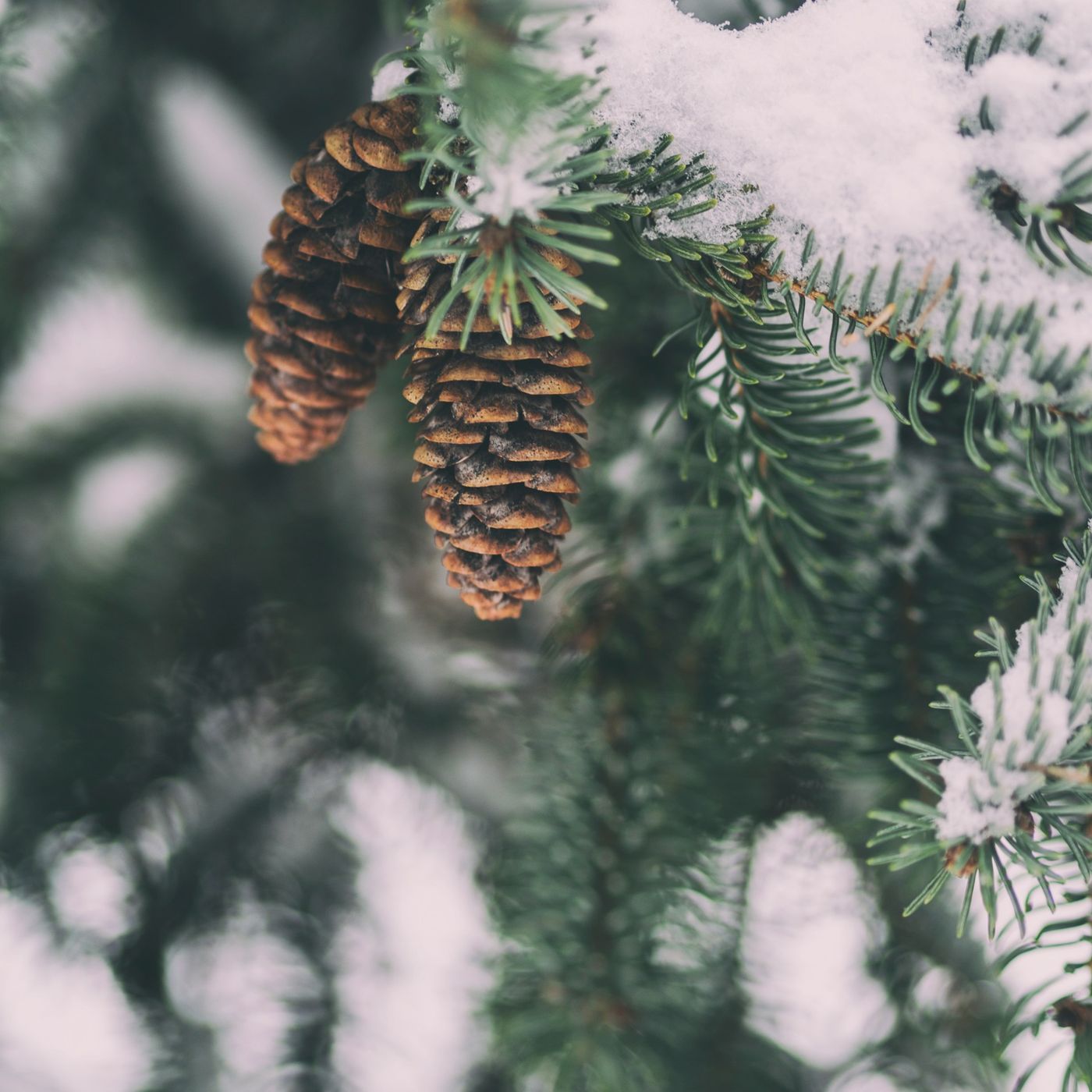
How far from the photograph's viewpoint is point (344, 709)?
77 cm

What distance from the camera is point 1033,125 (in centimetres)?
32

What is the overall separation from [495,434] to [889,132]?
22 cm

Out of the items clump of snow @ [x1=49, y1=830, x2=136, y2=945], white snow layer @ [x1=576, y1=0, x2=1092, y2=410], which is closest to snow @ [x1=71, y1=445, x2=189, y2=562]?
clump of snow @ [x1=49, y1=830, x2=136, y2=945]

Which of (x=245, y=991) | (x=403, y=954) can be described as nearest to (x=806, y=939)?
(x=403, y=954)

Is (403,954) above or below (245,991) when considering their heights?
below

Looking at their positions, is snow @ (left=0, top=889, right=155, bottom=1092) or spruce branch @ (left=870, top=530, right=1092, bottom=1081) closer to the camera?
spruce branch @ (left=870, top=530, right=1092, bottom=1081)

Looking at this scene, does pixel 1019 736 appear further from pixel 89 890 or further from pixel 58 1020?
pixel 58 1020

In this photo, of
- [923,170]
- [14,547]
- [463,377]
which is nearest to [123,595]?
[14,547]

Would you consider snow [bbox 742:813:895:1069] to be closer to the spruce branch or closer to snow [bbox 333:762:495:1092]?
snow [bbox 333:762:495:1092]

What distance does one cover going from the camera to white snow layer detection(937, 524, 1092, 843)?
31 centimetres

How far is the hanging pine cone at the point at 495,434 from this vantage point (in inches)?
14.4

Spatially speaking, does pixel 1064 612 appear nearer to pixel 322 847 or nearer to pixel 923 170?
pixel 923 170

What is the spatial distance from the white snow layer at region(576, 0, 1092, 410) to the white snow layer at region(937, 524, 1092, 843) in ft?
0.35

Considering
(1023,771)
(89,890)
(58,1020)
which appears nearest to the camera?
(1023,771)
